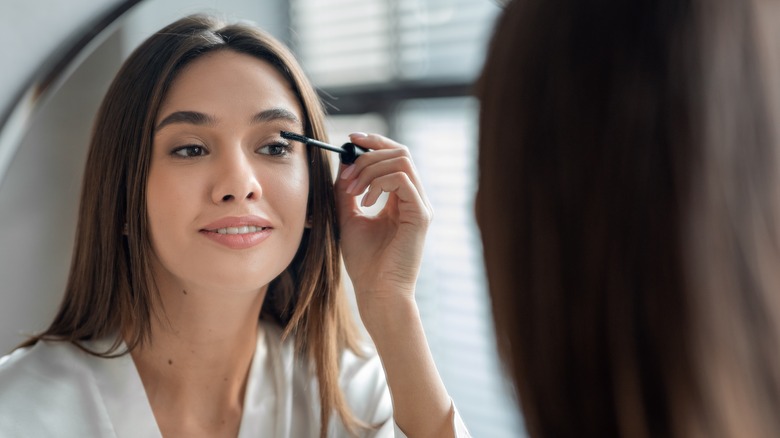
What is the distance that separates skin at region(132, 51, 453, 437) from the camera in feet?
2.81

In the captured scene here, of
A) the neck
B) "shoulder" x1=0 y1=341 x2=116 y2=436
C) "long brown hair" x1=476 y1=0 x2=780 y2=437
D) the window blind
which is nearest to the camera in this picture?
"long brown hair" x1=476 y1=0 x2=780 y2=437

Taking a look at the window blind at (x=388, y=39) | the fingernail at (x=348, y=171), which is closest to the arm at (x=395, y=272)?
the fingernail at (x=348, y=171)

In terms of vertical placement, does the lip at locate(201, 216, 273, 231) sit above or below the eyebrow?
below

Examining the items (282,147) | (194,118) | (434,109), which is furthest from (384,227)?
(434,109)

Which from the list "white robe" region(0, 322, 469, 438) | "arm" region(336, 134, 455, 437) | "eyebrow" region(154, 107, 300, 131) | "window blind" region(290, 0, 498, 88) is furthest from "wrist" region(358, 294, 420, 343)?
"window blind" region(290, 0, 498, 88)

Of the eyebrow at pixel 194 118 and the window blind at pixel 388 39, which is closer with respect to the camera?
the eyebrow at pixel 194 118

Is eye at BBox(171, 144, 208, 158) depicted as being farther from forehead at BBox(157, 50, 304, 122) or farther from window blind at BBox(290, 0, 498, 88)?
window blind at BBox(290, 0, 498, 88)

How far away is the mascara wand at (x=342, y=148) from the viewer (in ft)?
2.87

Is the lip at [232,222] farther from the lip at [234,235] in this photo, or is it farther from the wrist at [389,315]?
the wrist at [389,315]

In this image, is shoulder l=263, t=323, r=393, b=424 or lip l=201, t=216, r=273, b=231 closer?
lip l=201, t=216, r=273, b=231

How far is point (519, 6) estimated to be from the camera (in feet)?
1.52

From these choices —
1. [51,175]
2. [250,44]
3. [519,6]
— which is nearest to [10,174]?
[51,175]

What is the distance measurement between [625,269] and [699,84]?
0.11 m

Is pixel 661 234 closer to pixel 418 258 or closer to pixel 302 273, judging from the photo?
pixel 418 258
